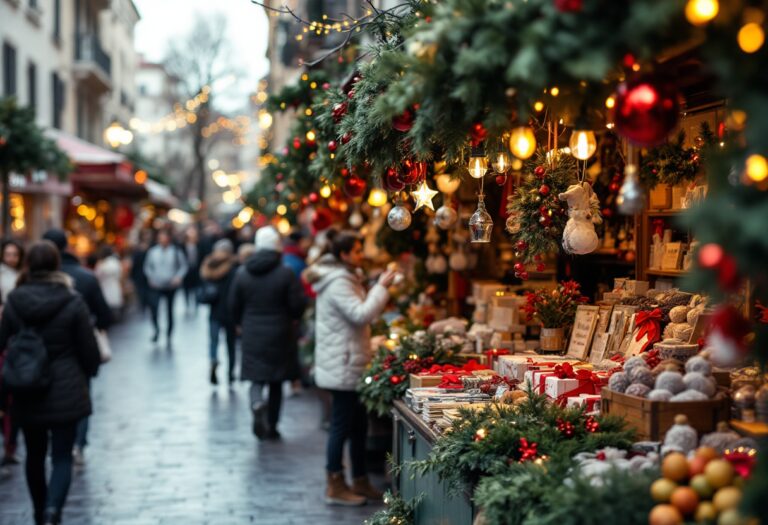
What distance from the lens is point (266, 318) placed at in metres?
10.0

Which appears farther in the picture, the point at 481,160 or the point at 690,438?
the point at 481,160

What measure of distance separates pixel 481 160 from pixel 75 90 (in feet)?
88.7

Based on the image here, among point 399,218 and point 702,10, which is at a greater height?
point 702,10

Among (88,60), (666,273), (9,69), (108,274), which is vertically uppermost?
(88,60)

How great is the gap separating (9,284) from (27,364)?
2.90 meters

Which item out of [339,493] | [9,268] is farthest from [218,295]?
[339,493]

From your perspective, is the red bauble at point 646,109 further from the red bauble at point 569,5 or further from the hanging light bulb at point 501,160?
the hanging light bulb at point 501,160

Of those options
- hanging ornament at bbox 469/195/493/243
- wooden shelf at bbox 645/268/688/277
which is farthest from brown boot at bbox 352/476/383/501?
hanging ornament at bbox 469/195/493/243

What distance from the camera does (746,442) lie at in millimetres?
3555

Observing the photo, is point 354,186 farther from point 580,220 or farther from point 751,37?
point 751,37

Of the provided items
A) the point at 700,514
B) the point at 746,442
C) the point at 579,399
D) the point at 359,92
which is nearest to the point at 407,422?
the point at 579,399

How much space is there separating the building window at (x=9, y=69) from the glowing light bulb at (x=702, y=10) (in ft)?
66.6

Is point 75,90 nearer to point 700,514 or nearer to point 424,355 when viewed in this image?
point 424,355

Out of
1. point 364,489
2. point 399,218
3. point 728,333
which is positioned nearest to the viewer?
point 728,333
